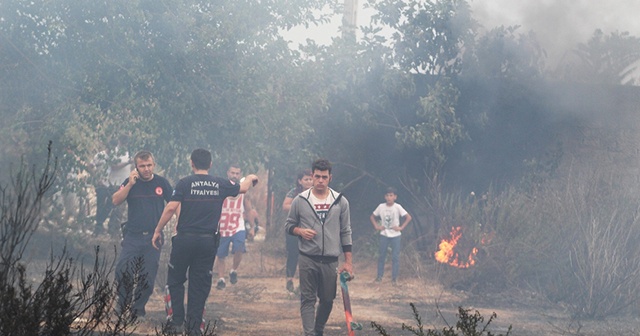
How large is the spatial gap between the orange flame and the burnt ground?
1.35 ft

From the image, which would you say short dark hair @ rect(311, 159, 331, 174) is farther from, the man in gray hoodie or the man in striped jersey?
the man in striped jersey

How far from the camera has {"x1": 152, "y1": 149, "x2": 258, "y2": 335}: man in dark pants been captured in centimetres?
862

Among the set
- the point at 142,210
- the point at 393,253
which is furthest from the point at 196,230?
the point at 393,253

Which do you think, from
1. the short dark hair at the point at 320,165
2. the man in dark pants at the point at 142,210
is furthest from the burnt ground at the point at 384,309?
the short dark hair at the point at 320,165

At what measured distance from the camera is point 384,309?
1188 centimetres

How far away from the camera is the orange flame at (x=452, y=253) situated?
13.5 metres

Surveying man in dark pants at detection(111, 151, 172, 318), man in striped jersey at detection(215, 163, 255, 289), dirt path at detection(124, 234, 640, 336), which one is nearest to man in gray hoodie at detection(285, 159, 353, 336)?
dirt path at detection(124, 234, 640, 336)

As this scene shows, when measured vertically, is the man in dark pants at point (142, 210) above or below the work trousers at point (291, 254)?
above

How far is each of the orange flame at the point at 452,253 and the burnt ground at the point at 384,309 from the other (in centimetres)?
41

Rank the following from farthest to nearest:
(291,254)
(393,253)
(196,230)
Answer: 1. (393,253)
2. (291,254)
3. (196,230)

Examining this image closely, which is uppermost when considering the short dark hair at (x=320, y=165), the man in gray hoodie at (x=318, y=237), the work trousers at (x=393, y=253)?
the short dark hair at (x=320, y=165)

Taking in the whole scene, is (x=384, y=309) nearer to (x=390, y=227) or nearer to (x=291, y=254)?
(x=291, y=254)

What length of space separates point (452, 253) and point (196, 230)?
604 centimetres

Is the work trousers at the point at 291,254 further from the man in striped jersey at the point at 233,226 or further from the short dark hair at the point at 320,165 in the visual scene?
the short dark hair at the point at 320,165
